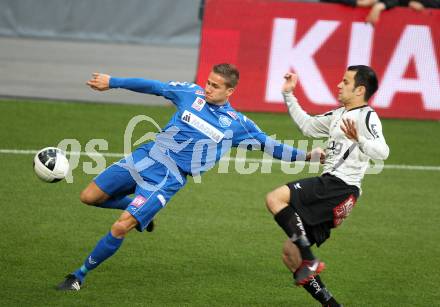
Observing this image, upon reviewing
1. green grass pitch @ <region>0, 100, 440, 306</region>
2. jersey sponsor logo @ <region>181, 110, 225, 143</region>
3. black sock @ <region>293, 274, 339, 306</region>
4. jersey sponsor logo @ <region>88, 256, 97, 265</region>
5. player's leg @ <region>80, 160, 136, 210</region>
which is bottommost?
green grass pitch @ <region>0, 100, 440, 306</region>

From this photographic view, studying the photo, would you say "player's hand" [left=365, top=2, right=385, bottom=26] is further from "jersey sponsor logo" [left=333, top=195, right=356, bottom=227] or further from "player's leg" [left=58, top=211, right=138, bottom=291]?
"player's leg" [left=58, top=211, right=138, bottom=291]

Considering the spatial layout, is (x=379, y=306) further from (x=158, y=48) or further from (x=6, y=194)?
(x=158, y=48)

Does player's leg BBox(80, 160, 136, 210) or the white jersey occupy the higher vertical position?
the white jersey

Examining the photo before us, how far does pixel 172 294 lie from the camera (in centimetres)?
746

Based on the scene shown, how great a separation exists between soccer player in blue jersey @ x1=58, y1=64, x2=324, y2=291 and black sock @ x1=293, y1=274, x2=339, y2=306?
118 centimetres

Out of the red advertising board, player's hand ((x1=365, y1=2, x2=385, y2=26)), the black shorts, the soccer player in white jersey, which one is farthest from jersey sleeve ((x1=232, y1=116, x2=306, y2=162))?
player's hand ((x1=365, y1=2, x2=385, y2=26))

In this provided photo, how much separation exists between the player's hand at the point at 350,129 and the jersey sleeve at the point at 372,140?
3.2 inches

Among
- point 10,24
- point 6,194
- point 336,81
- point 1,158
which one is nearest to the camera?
point 6,194

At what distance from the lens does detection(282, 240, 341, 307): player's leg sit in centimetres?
687

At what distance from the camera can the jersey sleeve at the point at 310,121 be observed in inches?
291

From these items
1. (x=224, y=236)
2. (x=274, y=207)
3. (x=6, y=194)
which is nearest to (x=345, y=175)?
(x=274, y=207)

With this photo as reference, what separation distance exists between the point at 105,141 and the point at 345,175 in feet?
19.9

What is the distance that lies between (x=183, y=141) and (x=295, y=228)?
146 cm

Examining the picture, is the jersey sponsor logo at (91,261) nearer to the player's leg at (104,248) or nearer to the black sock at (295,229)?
the player's leg at (104,248)
